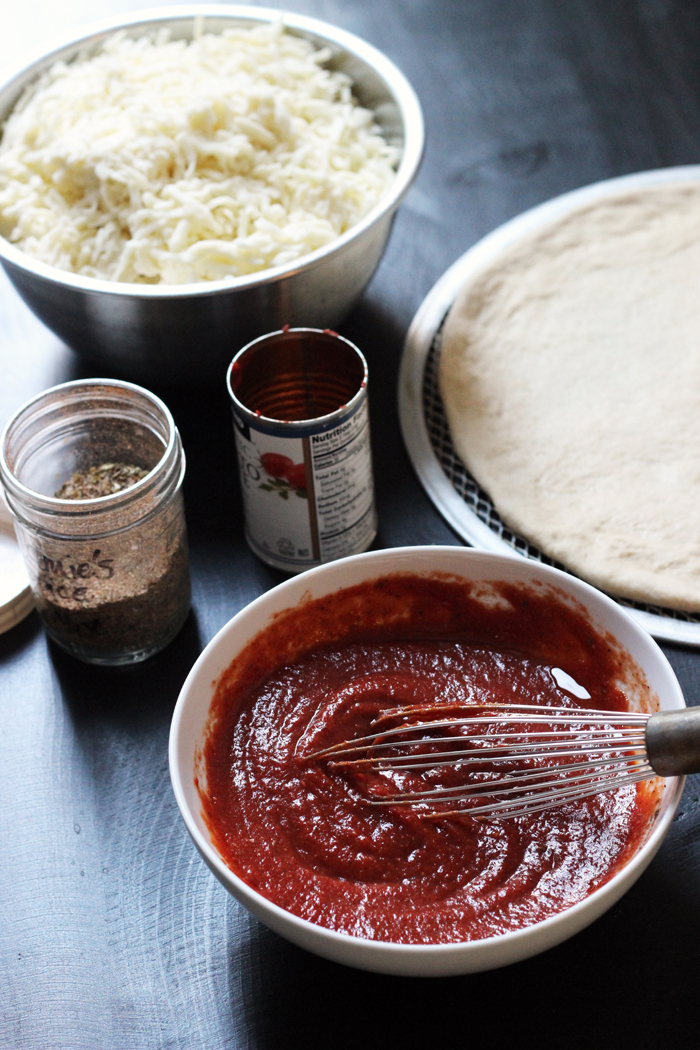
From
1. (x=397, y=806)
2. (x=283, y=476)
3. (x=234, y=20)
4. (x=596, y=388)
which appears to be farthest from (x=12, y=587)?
(x=234, y=20)

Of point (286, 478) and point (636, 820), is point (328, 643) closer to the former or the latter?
point (286, 478)

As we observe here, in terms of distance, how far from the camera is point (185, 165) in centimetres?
115

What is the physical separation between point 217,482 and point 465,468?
295 mm

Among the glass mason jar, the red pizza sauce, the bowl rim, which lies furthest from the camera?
the bowl rim

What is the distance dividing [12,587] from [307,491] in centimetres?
33

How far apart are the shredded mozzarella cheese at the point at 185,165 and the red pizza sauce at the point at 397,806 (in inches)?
17.5

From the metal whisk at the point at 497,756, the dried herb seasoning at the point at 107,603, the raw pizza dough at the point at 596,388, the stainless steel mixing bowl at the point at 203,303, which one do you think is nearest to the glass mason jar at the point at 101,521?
the dried herb seasoning at the point at 107,603

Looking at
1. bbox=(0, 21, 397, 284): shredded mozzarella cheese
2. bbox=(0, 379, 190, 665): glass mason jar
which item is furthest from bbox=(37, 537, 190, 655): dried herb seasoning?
bbox=(0, 21, 397, 284): shredded mozzarella cheese

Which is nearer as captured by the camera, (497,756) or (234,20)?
(497,756)

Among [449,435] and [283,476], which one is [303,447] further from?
[449,435]

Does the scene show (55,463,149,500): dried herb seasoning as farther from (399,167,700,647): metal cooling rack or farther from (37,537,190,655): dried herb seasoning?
(399,167,700,647): metal cooling rack

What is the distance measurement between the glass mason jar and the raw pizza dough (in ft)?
1.26

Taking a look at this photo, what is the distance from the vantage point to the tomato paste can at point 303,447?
96cm

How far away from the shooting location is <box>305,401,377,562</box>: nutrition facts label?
0.96 metres
